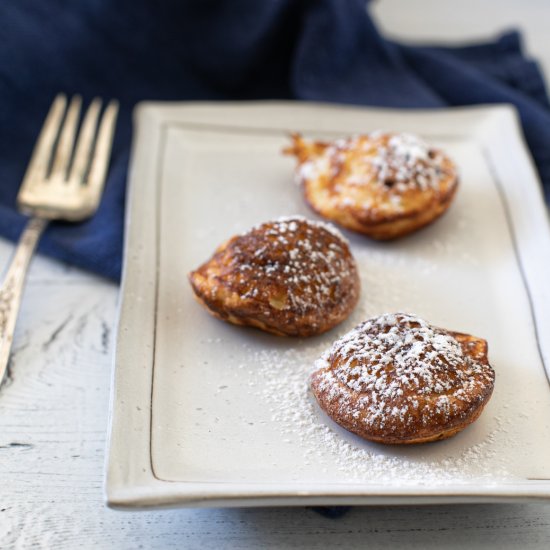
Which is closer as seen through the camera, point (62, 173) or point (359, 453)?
point (359, 453)

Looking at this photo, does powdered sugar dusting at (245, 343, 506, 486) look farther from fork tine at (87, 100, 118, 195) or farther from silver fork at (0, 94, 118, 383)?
fork tine at (87, 100, 118, 195)

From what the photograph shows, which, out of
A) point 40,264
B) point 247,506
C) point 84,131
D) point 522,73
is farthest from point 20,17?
point 247,506

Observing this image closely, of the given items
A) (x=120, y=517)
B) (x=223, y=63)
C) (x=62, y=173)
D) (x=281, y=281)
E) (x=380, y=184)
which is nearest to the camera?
(x=120, y=517)

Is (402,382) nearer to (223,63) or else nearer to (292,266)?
(292,266)

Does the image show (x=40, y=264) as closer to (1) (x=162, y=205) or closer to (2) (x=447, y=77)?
(1) (x=162, y=205)

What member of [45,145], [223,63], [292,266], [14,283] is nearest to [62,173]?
[45,145]

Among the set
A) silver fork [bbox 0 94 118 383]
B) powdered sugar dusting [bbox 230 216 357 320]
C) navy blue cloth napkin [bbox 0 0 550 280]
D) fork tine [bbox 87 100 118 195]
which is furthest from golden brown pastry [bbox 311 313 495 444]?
navy blue cloth napkin [bbox 0 0 550 280]

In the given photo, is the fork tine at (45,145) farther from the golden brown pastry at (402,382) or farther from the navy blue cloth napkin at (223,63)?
the golden brown pastry at (402,382)
